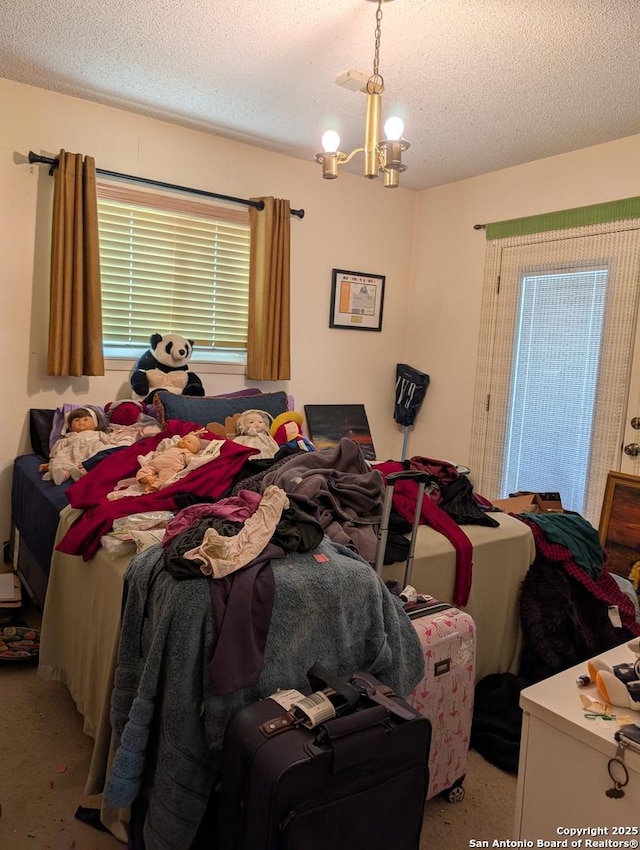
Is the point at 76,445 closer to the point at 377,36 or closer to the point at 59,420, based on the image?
the point at 59,420

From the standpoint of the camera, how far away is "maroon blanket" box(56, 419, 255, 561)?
6.27 ft

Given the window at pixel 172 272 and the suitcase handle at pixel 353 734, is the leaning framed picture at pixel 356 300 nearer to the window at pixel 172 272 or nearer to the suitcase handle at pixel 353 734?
the window at pixel 172 272

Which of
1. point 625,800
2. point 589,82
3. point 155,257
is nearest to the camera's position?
point 625,800

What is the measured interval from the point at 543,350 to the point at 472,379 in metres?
0.59

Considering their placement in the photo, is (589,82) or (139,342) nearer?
(589,82)

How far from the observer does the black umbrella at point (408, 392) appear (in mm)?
4605

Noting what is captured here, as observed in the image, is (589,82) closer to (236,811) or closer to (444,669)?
(444,669)

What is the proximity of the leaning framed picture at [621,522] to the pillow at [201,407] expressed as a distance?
197cm

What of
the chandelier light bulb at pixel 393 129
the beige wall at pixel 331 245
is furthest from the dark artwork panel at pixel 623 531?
the chandelier light bulb at pixel 393 129

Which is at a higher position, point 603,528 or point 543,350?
point 543,350

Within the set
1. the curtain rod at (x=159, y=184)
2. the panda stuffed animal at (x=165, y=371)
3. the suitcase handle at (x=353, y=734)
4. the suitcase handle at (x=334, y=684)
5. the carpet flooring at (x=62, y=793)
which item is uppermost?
the curtain rod at (x=159, y=184)

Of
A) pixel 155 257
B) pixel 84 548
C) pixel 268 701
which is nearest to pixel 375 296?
pixel 155 257

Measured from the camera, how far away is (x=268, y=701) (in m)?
1.34

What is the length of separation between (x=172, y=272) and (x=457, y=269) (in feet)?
6.76
